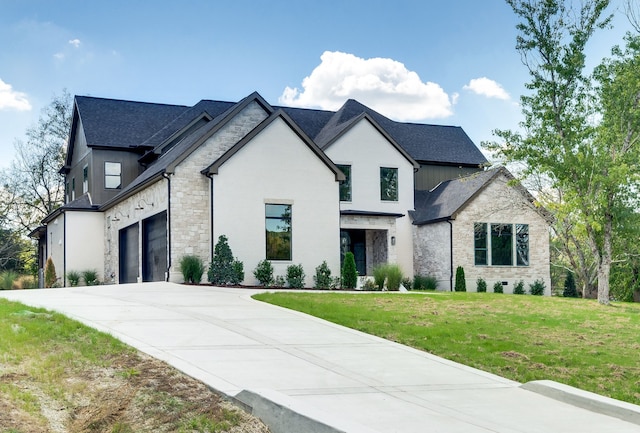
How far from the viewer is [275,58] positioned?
21453 mm

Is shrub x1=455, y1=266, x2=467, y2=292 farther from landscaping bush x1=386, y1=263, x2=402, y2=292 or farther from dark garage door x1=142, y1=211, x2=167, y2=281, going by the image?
dark garage door x1=142, y1=211, x2=167, y2=281

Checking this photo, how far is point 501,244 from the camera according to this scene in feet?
107

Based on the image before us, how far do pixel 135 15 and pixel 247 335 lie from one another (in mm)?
12019

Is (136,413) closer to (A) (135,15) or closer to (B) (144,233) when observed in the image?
(A) (135,15)

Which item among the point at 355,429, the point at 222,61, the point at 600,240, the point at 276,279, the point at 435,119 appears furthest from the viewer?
the point at 435,119

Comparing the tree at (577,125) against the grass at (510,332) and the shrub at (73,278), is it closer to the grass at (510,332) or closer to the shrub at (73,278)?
the grass at (510,332)

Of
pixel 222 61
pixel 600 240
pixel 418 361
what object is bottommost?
pixel 418 361

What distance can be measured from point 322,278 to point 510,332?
1152cm

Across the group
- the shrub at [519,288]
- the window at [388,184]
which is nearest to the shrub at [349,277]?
the window at [388,184]

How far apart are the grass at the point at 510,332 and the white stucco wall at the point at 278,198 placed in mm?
4934

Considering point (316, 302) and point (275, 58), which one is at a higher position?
point (275, 58)

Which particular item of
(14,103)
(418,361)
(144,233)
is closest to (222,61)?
(144,233)

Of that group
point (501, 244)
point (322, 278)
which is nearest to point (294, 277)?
point (322, 278)

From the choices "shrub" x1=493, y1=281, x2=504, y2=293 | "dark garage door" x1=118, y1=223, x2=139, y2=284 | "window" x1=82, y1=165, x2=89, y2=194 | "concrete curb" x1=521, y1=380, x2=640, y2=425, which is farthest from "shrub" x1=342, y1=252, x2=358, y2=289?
"concrete curb" x1=521, y1=380, x2=640, y2=425
